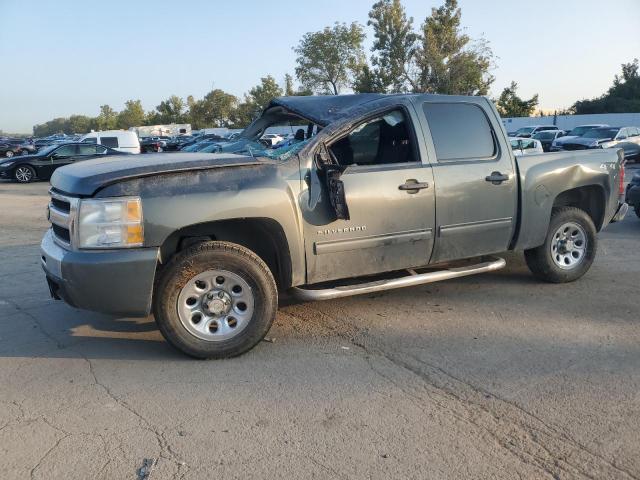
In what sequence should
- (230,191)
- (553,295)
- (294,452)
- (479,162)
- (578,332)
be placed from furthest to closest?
1. (553,295)
2. (479,162)
3. (578,332)
4. (230,191)
5. (294,452)

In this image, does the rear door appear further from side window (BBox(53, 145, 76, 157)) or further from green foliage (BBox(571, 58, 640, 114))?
green foliage (BBox(571, 58, 640, 114))

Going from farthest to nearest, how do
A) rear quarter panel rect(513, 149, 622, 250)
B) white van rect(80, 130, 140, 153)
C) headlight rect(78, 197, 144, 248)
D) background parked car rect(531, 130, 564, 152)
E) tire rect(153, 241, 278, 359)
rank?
1. background parked car rect(531, 130, 564, 152)
2. white van rect(80, 130, 140, 153)
3. rear quarter panel rect(513, 149, 622, 250)
4. tire rect(153, 241, 278, 359)
5. headlight rect(78, 197, 144, 248)

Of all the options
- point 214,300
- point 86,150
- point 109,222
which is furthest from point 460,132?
point 86,150

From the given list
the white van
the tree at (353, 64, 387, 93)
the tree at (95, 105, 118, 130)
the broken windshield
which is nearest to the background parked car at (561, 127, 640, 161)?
the white van

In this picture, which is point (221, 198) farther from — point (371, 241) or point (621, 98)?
point (621, 98)

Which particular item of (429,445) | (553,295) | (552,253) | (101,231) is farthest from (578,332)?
(101,231)

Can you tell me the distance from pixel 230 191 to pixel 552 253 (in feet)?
11.7

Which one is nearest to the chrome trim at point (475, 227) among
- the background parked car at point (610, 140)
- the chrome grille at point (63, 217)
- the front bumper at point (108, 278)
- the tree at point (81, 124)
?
the front bumper at point (108, 278)

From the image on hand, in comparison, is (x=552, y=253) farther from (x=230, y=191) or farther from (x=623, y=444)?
(x=230, y=191)

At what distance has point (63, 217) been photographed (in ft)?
12.9

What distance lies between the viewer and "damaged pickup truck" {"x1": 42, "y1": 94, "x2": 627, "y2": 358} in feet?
12.1

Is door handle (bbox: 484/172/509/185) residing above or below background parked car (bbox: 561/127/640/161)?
above

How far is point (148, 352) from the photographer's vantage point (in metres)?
4.15

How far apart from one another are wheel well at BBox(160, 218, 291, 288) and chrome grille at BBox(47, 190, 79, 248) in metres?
0.63
